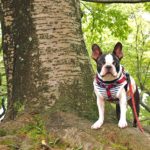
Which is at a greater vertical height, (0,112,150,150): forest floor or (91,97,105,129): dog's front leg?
(91,97,105,129): dog's front leg

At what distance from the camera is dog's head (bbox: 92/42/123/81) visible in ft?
14.4

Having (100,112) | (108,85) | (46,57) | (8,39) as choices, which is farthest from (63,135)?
(8,39)

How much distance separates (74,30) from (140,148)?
1728 mm

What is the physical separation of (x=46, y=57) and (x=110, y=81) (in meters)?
0.91

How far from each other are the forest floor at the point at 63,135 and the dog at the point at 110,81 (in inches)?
5.0

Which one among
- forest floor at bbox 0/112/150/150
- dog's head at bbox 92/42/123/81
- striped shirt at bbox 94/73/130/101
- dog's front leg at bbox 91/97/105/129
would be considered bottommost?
forest floor at bbox 0/112/150/150

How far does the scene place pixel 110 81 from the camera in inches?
178

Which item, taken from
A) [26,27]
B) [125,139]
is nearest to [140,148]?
[125,139]

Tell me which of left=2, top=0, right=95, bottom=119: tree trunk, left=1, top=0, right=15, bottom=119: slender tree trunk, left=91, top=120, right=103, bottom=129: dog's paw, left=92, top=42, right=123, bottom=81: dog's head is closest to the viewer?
left=92, top=42, right=123, bottom=81: dog's head

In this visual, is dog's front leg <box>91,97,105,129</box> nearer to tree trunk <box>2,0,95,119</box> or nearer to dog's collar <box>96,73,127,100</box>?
dog's collar <box>96,73,127,100</box>

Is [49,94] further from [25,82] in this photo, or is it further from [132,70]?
[132,70]

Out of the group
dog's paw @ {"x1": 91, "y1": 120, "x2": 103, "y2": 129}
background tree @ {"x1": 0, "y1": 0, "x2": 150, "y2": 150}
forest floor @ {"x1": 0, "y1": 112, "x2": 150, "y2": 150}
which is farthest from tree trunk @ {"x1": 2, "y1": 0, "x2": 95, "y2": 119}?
dog's paw @ {"x1": 91, "y1": 120, "x2": 103, "y2": 129}

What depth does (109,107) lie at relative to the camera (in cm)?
524

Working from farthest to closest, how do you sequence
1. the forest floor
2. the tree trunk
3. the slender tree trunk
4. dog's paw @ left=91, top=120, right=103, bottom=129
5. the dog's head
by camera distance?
the slender tree trunk < the tree trunk < dog's paw @ left=91, top=120, right=103, bottom=129 < the dog's head < the forest floor
